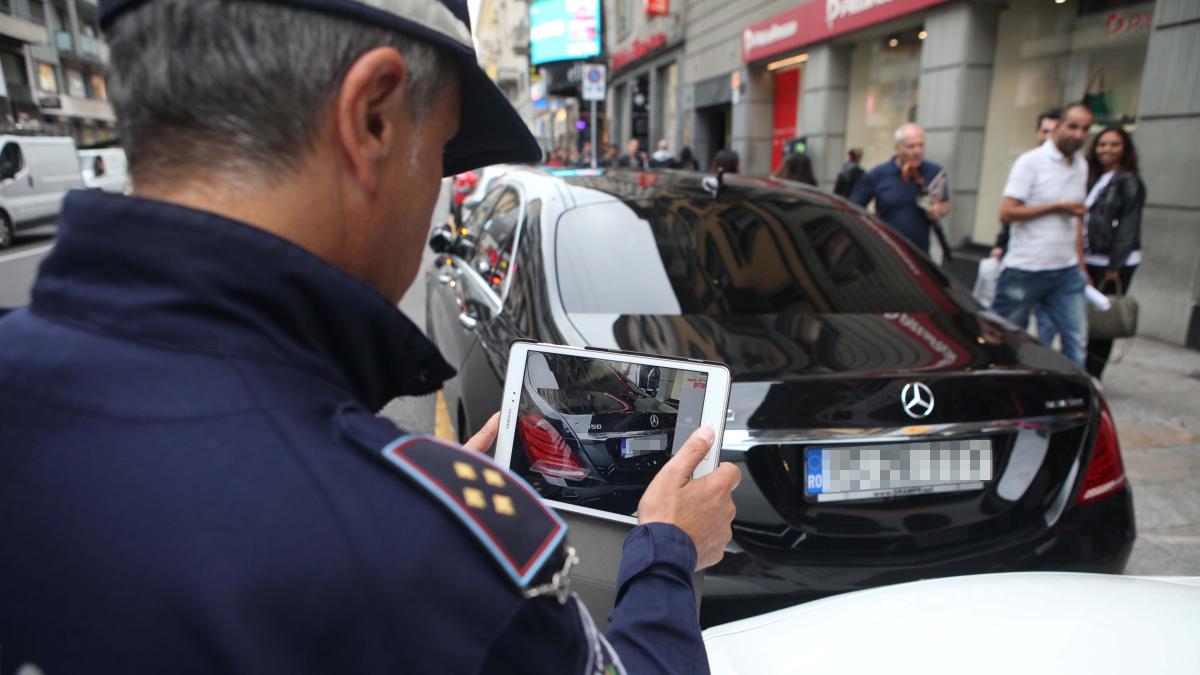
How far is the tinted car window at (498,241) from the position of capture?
315 cm

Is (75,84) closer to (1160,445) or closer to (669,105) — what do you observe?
(669,105)

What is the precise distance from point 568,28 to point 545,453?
99.0 feet

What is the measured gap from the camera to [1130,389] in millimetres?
5238

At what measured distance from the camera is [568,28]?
95.3 ft

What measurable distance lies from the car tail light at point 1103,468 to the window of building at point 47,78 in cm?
5037

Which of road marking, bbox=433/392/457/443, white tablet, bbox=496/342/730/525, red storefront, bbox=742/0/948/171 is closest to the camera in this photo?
white tablet, bbox=496/342/730/525

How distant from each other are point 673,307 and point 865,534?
0.95m

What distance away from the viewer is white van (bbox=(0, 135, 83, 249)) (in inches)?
560

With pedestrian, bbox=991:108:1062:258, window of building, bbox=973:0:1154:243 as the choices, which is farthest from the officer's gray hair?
window of building, bbox=973:0:1154:243

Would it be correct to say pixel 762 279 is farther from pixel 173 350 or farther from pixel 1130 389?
pixel 1130 389

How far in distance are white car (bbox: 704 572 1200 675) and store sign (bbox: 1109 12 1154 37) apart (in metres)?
7.61

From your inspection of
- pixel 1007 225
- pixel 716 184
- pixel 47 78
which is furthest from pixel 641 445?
pixel 47 78

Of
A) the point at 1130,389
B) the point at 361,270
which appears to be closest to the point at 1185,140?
the point at 1130,389

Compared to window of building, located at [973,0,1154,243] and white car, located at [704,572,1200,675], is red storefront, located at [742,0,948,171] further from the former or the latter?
white car, located at [704,572,1200,675]
